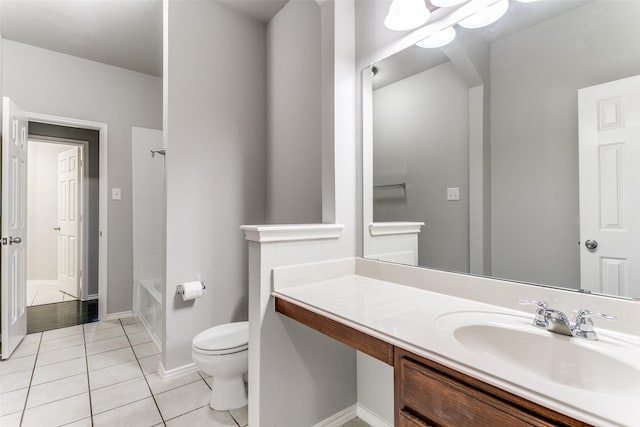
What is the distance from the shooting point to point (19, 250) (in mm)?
2621

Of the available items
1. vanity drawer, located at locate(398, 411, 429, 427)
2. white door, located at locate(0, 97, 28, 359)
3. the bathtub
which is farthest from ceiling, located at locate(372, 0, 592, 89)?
white door, located at locate(0, 97, 28, 359)

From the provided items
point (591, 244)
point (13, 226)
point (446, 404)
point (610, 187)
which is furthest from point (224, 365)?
point (13, 226)

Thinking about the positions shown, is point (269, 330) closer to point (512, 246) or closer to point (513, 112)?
point (512, 246)

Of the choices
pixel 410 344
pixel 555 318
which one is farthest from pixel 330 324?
pixel 555 318

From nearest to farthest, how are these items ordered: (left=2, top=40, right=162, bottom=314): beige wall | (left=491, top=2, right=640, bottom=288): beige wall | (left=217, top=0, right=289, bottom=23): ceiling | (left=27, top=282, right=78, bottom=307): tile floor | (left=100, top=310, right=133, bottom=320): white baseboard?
(left=491, top=2, right=640, bottom=288): beige wall, (left=217, top=0, right=289, bottom=23): ceiling, (left=2, top=40, right=162, bottom=314): beige wall, (left=100, top=310, right=133, bottom=320): white baseboard, (left=27, top=282, right=78, bottom=307): tile floor

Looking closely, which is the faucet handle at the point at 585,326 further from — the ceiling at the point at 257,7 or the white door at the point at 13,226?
the white door at the point at 13,226

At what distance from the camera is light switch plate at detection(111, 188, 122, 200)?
3.27 metres

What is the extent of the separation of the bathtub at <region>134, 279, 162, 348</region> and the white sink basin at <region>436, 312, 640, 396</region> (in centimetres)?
226

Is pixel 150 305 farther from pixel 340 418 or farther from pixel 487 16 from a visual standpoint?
pixel 487 16

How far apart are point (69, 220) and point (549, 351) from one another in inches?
199

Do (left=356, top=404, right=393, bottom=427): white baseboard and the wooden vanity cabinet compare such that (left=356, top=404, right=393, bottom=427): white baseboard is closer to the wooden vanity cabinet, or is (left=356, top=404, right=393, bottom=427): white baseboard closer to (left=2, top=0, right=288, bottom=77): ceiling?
the wooden vanity cabinet

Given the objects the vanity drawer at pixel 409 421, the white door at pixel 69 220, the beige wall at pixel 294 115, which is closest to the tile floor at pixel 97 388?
the vanity drawer at pixel 409 421

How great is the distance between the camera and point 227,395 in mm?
1796

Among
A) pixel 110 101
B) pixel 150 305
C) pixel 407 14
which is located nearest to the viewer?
pixel 407 14
